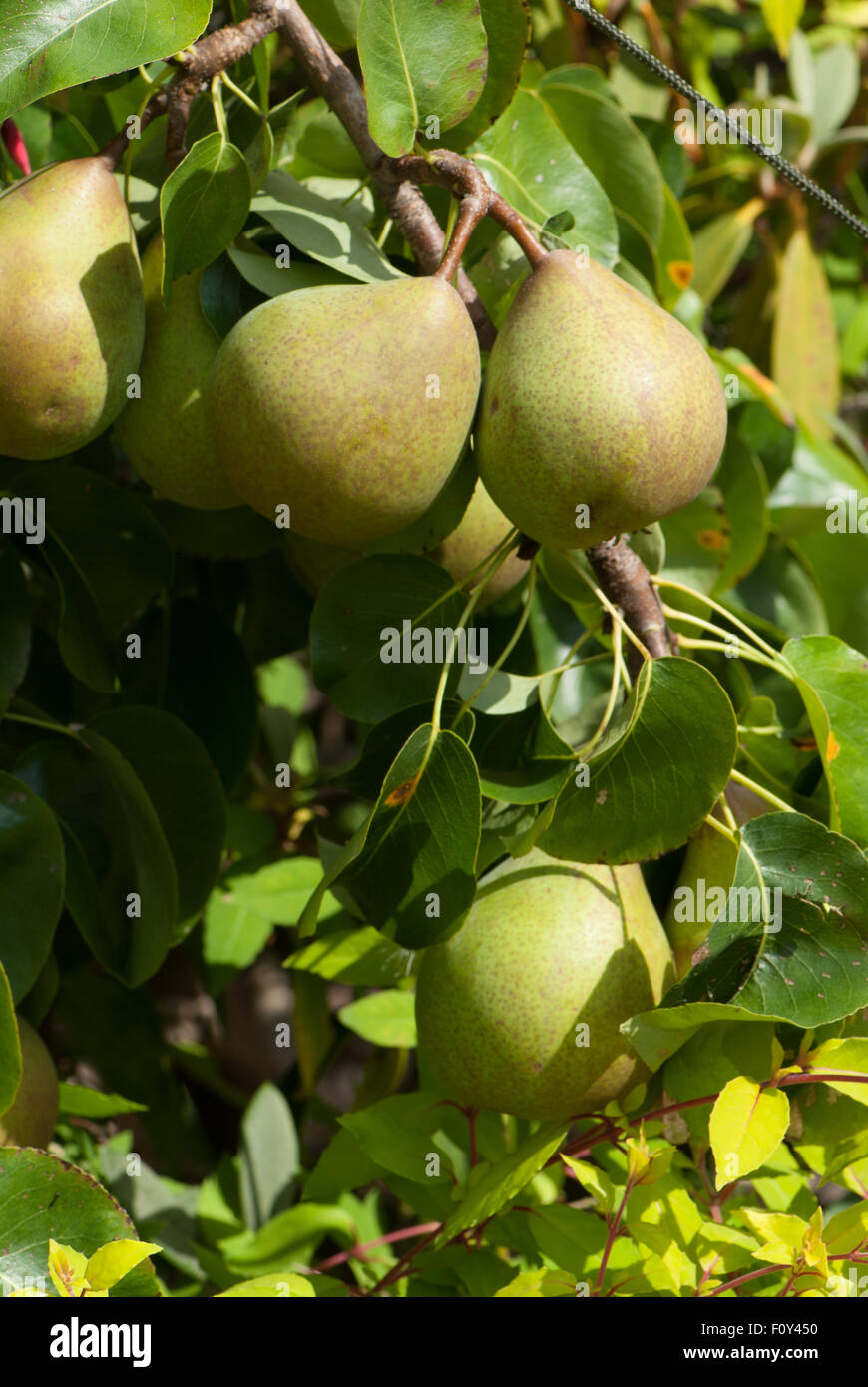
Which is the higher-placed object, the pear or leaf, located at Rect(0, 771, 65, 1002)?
the pear

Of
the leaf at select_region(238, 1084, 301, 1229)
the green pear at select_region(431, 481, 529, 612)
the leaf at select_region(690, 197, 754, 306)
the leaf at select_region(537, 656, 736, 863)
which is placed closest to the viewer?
the leaf at select_region(537, 656, 736, 863)

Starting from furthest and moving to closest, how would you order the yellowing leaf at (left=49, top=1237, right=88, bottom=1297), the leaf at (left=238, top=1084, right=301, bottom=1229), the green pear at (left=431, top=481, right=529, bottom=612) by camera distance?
the leaf at (left=238, top=1084, right=301, bottom=1229), the green pear at (left=431, top=481, right=529, bottom=612), the yellowing leaf at (left=49, top=1237, right=88, bottom=1297)

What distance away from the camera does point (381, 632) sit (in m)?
0.75

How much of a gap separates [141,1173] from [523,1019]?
654mm

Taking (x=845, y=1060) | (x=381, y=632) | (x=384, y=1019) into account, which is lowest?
(x=384, y=1019)

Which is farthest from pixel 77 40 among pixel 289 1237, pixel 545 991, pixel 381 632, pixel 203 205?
pixel 289 1237

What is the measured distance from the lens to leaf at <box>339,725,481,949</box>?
0.66 meters

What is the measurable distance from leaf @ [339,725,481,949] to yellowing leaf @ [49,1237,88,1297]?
0.73 ft

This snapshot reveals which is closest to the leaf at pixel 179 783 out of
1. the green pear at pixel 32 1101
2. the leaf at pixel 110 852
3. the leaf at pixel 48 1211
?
the leaf at pixel 110 852

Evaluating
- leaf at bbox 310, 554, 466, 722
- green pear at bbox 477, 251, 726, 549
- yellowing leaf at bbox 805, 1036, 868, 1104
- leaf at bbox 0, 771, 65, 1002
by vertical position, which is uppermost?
green pear at bbox 477, 251, 726, 549

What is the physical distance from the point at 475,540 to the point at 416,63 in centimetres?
27

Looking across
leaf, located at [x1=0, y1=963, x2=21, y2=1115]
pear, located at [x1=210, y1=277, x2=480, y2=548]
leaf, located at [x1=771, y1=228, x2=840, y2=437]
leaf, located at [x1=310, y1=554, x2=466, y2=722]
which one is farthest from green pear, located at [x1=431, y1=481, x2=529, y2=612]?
leaf, located at [x1=771, y1=228, x2=840, y2=437]

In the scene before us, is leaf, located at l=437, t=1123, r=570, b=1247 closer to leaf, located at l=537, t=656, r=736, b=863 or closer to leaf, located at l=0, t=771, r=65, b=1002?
leaf, located at l=537, t=656, r=736, b=863

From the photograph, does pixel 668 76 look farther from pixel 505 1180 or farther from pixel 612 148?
pixel 505 1180
